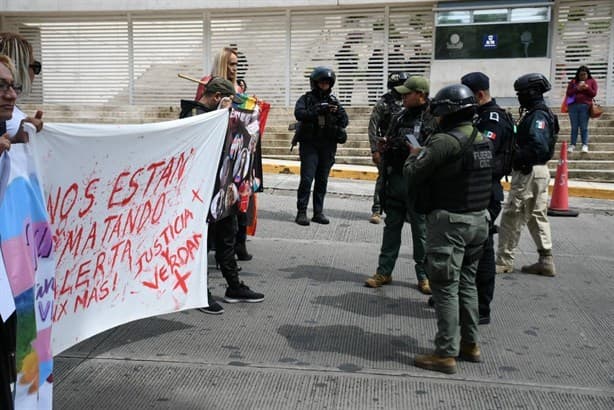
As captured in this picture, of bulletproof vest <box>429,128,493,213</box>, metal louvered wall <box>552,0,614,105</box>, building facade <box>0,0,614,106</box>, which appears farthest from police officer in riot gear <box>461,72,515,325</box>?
metal louvered wall <box>552,0,614,105</box>

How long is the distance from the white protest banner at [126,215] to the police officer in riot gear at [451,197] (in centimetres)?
143

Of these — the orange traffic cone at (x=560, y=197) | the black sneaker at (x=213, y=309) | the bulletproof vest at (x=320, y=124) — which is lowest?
the black sneaker at (x=213, y=309)

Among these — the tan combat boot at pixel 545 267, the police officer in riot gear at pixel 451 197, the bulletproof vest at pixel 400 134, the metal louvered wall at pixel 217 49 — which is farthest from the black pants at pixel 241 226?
the metal louvered wall at pixel 217 49

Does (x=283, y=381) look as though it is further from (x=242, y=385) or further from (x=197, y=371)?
(x=197, y=371)

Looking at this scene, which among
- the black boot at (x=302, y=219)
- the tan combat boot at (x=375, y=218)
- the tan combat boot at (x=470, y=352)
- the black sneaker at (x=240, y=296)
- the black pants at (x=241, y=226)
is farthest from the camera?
the tan combat boot at (x=375, y=218)

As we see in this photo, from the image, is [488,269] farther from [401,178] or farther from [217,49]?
[217,49]

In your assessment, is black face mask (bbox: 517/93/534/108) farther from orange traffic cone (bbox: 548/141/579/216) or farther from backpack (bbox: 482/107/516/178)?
orange traffic cone (bbox: 548/141/579/216)

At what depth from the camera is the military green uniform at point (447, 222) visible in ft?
12.2

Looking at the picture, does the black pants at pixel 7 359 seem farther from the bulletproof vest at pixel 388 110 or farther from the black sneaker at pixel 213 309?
the bulletproof vest at pixel 388 110

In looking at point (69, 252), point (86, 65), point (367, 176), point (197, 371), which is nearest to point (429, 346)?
point (197, 371)

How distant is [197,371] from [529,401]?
188cm

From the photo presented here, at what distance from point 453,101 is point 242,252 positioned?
3110 millimetres

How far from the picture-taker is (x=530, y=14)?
566 inches

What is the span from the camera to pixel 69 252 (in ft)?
11.2
